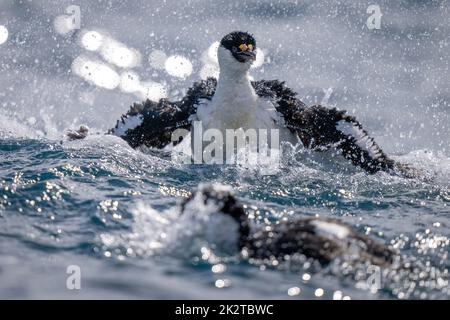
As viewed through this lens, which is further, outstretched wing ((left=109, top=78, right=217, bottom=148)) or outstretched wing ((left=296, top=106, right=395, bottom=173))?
outstretched wing ((left=109, top=78, right=217, bottom=148))

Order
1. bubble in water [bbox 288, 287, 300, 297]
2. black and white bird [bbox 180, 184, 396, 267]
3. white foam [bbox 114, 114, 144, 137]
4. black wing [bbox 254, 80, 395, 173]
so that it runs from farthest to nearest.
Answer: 1. white foam [bbox 114, 114, 144, 137]
2. black wing [bbox 254, 80, 395, 173]
3. black and white bird [bbox 180, 184, 396, 267]
4. bubble in water [bbox 288, 287, 300, 297]

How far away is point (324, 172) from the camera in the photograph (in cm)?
1224

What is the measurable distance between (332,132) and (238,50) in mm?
2440

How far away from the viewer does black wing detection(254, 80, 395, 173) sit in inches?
475

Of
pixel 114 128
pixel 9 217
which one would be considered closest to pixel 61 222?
pixel 9 217

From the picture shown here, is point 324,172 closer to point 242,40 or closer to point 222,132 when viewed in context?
point 222,132

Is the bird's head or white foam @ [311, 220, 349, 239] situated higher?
the bird's head

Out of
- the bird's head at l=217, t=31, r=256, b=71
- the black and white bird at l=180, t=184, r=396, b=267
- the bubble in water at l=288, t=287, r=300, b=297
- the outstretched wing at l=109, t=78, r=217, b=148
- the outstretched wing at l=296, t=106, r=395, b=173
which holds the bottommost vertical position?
the bubble in water at l=288, t=287, r=300, b=297

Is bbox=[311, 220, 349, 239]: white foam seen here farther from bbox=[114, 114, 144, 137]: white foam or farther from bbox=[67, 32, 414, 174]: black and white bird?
bbox=[114, 114, 144, 137]: white foam

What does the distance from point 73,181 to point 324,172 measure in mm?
4913

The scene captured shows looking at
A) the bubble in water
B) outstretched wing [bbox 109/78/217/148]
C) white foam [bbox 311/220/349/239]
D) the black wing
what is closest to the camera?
the bubble in water

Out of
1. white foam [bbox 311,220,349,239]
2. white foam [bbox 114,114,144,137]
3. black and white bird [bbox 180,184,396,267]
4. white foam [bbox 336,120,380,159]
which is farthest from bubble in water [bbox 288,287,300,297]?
white foam [bbox 114,114,144,137]

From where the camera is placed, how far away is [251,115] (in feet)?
39.0

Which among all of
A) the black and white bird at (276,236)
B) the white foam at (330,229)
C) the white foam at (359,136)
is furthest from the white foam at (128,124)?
the white foam at (330,229)
